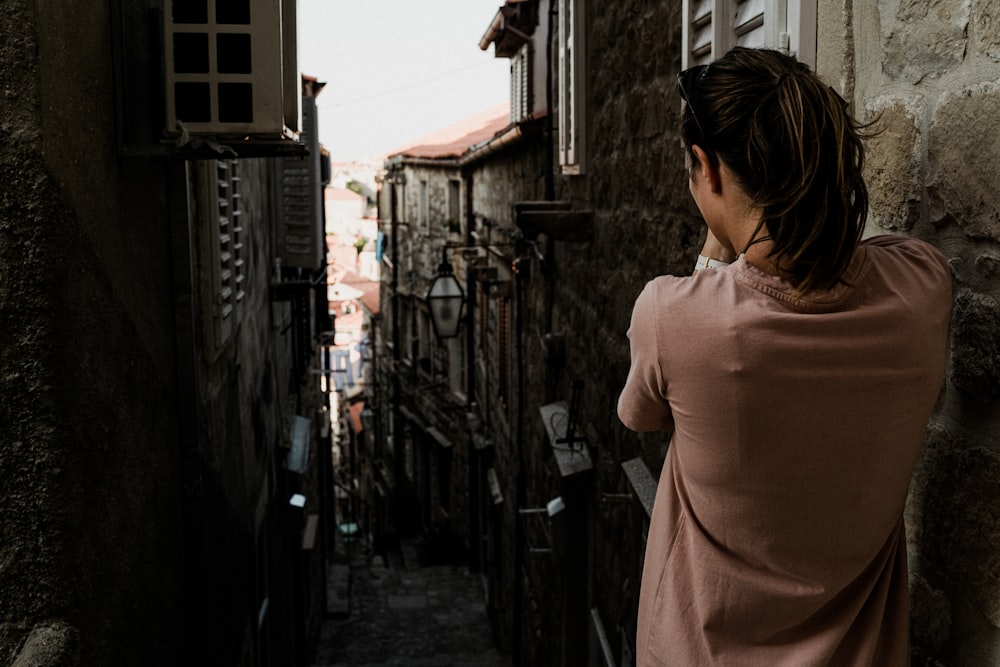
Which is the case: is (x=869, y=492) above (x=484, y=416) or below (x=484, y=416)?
above

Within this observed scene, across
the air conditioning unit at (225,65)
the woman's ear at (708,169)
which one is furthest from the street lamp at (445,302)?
the woman's ear at (708,169)

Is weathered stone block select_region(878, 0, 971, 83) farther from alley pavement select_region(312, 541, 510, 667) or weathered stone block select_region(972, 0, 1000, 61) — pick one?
alley pavement select_region(312, 541, 510, 667)

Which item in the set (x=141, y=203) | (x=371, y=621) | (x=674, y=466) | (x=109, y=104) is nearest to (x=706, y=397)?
(x=674, y=466)

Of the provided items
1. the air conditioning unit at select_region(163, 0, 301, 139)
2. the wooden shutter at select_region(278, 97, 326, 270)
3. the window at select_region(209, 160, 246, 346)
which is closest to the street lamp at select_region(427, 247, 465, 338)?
the wooden shutter at select_region(278, 97, 326, 270)

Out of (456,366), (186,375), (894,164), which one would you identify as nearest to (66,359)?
(186,375)

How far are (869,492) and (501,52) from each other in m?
12.0

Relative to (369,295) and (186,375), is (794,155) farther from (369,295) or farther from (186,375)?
(369,295)

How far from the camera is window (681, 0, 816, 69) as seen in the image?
2.46m

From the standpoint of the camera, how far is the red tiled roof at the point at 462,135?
1656cm

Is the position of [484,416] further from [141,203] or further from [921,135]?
[921,135]

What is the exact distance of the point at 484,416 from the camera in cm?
1528

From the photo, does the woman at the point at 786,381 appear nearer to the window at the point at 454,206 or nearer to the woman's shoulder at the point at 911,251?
the woman's shoulder at the point at 911,251

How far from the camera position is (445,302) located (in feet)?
39.4

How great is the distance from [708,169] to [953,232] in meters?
0.45
